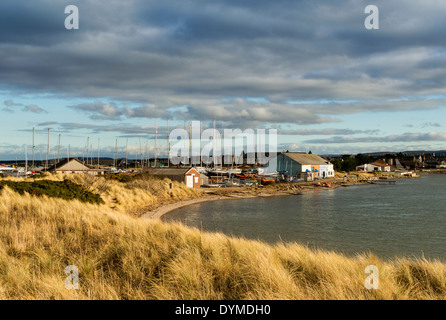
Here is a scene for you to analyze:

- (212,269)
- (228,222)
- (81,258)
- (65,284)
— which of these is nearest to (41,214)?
(81,258)

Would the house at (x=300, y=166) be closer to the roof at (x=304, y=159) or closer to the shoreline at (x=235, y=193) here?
the roof at (x=304, y=159)

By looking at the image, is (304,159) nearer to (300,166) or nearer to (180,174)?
(300,166)

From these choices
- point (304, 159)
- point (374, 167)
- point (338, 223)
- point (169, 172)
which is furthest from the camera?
point (374, 167)

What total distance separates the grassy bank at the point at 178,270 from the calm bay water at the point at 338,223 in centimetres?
1178

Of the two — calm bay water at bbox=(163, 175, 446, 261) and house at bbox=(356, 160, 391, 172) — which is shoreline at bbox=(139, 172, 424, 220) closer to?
calm bay water at bbox=(163, 175, 446, 261)

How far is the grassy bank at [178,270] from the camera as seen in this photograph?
244 inches

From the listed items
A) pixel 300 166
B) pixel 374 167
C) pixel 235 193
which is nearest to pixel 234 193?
pixel 235 193

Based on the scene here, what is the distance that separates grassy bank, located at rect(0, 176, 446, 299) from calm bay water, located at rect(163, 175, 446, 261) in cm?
1178

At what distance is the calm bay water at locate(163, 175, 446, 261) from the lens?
22719 millimetres

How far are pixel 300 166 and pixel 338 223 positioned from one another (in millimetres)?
51460

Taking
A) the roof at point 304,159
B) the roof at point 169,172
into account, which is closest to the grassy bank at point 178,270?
the roof at point 169,172

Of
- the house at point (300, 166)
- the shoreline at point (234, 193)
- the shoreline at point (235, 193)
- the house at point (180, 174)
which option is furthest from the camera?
the house at point (300, 166)

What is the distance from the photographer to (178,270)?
695 cm
